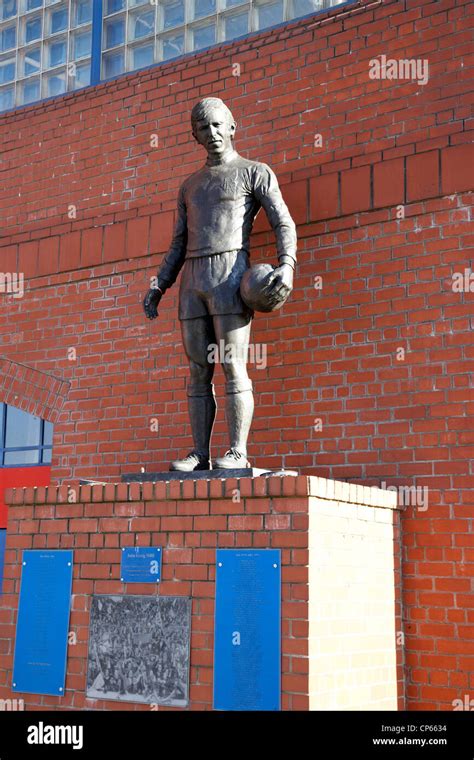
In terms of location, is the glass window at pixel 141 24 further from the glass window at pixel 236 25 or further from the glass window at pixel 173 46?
the glass window at pixel 236 25

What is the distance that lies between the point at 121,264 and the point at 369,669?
367 cm

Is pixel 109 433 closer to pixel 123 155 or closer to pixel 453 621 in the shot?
pixel 123 155

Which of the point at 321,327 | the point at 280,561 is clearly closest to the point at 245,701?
the point at 280,561

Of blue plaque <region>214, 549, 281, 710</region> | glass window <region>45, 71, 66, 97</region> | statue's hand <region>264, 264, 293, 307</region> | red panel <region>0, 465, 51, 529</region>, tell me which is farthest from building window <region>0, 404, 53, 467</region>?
blue plaque <region>214, 549, 281, 710</region>

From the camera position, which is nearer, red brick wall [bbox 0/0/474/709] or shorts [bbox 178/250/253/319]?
shorts [bbox 178/250/253/319]

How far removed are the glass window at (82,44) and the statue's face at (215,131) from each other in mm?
2935

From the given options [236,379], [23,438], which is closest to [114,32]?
[23,438]

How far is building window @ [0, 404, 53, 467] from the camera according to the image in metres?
8.00

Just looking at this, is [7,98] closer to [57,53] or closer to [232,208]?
[57,53]

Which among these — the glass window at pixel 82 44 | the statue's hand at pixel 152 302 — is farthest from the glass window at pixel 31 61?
the statue's hand at pixel 152 302

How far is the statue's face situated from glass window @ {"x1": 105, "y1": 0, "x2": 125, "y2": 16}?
2889 millimetres

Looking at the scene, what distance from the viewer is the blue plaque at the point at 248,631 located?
4.61 metres

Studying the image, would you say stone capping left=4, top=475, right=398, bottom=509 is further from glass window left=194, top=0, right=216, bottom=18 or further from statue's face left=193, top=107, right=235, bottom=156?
glass window left=194, top=0, right=216, bottom=18

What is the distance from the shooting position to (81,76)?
8164mm
